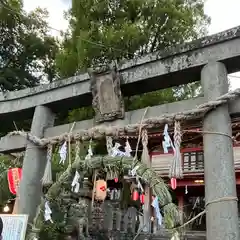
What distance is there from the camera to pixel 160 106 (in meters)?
3.82

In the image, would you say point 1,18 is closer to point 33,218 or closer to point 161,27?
point 161,27

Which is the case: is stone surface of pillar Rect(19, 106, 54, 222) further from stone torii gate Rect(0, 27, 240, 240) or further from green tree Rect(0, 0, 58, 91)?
green tree Rect(0, 0, 58, 91)

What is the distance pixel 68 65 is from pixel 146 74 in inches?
271

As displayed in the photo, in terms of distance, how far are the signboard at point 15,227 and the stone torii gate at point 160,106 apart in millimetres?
261

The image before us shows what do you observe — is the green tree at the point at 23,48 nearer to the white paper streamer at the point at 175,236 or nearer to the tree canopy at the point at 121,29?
the tree canopy at the point at 121,29

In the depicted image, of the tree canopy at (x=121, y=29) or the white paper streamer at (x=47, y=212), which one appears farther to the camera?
the tree canopy at (x=121, y=29)

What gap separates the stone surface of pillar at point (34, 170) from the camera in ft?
14.2

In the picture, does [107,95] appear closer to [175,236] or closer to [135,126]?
[135,126]

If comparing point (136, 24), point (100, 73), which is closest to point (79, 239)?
point (100, 73)

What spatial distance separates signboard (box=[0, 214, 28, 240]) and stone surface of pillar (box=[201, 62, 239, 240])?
239 centimetres

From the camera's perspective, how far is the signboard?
3.96 metres

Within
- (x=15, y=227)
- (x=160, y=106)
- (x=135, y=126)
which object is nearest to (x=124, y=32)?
(x=160, y=106)

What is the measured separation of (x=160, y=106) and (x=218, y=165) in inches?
42.8

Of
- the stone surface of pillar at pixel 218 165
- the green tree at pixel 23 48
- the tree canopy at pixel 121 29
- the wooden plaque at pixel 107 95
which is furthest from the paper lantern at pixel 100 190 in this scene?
the green tree at pixel 23 48
